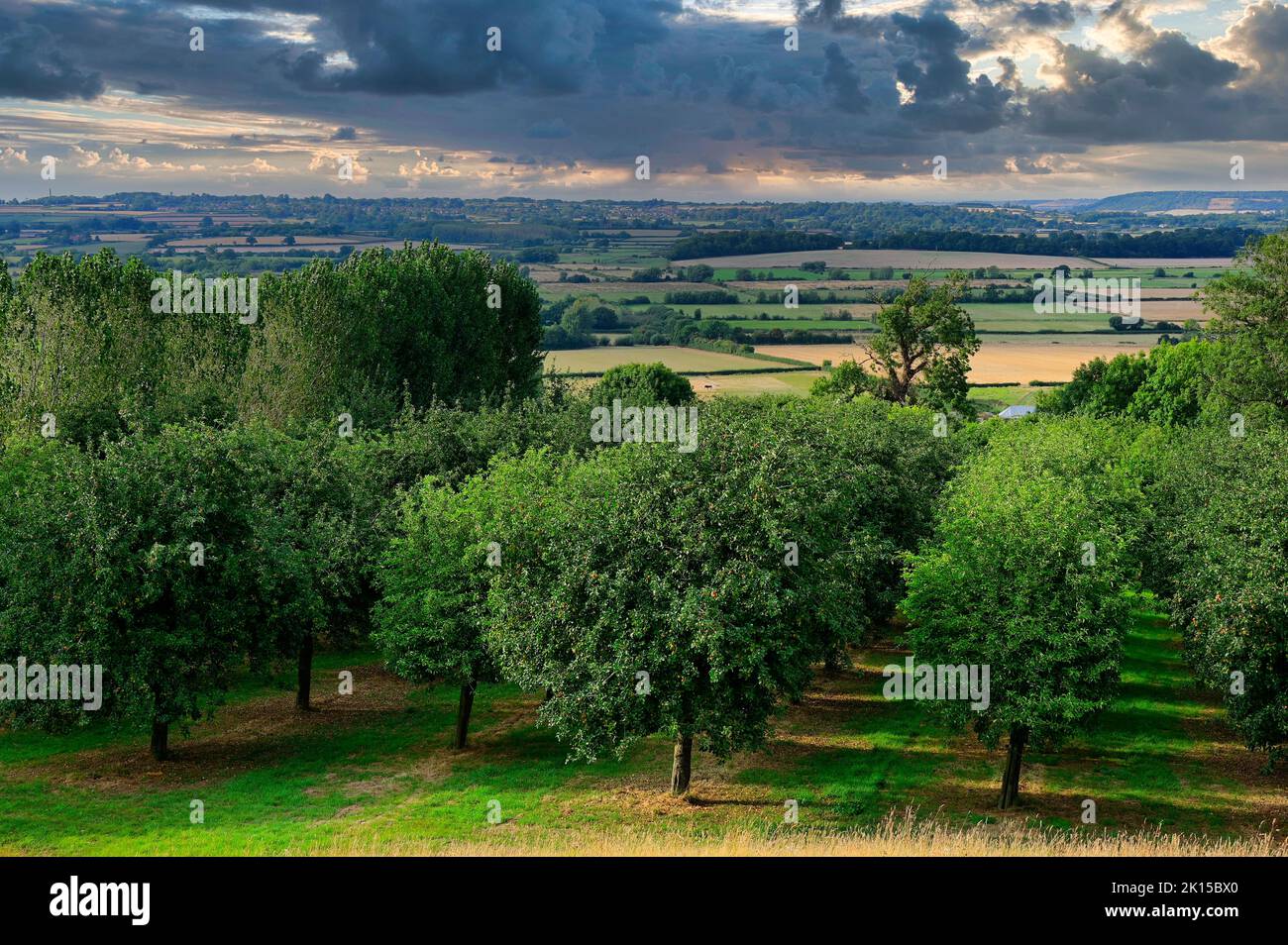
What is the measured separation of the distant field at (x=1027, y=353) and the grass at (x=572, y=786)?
96.9m

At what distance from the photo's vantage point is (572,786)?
121 ft

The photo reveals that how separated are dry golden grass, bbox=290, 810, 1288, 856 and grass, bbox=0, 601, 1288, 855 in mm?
220

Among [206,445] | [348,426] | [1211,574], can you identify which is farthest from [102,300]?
[1211,574]

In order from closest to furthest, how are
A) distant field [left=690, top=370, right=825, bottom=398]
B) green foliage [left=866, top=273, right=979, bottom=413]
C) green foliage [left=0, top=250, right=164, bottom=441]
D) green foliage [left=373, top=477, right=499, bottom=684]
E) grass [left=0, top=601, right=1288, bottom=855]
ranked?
grass [left=0, top=601, right=1288, bottom=855]
green foliage [left=373, top=477, right=499, bottom=684]
green foliage [left=0, top=250, right=164, bottom=441]
green foliage [left=866, top=273, right=979, bottom=413]
distant field [left=690, top=370, right=825, bottom=398]

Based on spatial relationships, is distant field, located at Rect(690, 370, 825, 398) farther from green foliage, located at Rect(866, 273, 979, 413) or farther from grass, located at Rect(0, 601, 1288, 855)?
grass, located at Rect(0, 601, 1288, 855)

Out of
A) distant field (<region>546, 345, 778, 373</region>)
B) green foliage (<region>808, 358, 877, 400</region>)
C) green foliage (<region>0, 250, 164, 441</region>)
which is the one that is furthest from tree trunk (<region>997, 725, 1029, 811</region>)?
distant field (<region>546, 345, 778, 373</region>)

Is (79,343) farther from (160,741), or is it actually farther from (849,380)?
(849,380)

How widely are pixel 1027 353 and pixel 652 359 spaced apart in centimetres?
5644

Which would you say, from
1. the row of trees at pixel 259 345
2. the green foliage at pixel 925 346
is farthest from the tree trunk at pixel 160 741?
the green foliage at pixel 925 346

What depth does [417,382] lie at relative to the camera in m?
90.4

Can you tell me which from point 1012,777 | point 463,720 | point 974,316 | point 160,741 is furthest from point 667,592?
point 974,316

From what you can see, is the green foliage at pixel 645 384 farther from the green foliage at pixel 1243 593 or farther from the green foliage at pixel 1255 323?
the green foliage at pixel 1243 593

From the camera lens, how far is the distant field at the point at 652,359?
445ft

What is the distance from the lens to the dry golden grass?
2131cm
